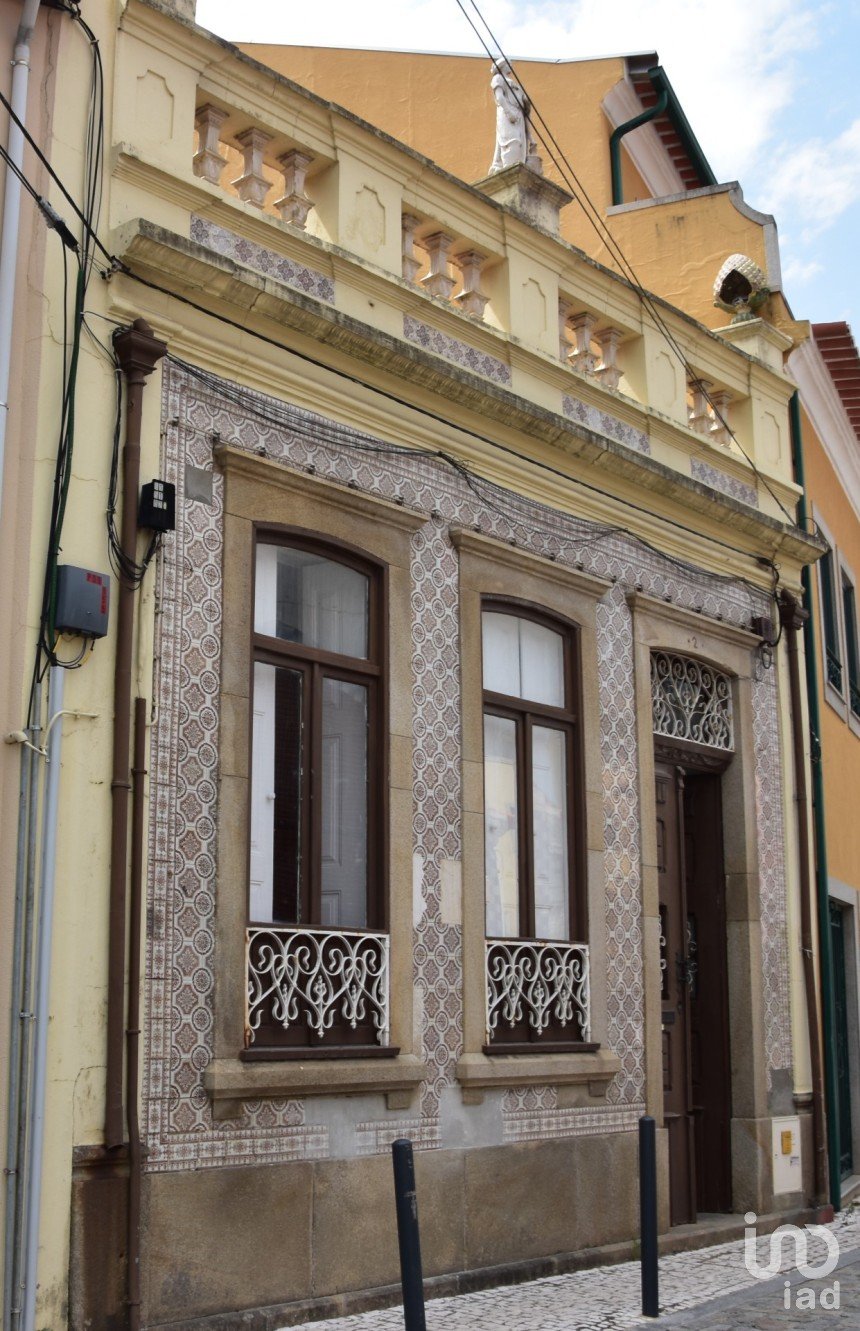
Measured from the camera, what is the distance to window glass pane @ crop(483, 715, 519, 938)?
955 cm

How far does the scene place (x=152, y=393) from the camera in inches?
307

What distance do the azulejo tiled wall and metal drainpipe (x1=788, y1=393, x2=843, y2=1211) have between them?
2.47ft

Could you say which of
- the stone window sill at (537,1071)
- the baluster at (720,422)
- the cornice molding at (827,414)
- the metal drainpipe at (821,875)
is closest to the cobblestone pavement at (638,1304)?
the stone window sill at (537,1071)

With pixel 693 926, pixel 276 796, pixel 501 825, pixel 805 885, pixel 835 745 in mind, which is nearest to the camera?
pixel 276 796

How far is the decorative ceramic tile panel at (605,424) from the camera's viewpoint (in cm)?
1081

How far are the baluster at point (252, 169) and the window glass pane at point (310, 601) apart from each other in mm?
1930

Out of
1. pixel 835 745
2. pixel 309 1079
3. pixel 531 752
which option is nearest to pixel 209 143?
pixel 531 752

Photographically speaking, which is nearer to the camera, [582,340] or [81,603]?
[81,603]

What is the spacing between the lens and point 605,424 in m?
11.1

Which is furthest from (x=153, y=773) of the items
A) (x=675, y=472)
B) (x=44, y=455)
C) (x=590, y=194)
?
(x=590, y=194)

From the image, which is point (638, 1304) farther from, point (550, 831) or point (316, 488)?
point (316, 488)

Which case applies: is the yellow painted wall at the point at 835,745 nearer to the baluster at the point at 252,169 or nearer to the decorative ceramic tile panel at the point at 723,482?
the decorative ceramic tile panel at the point at 723,482

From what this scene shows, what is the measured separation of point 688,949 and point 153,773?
5.43m

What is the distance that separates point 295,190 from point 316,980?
4.28 m
